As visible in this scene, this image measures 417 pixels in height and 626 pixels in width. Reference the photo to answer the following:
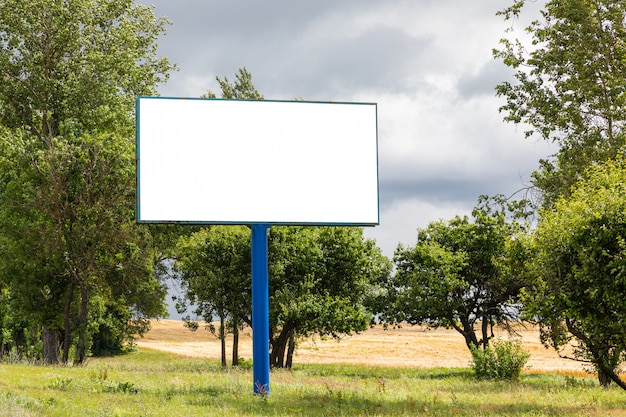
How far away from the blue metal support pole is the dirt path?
21.7 m

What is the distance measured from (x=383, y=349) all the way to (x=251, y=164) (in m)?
51.2

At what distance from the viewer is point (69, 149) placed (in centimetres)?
3469

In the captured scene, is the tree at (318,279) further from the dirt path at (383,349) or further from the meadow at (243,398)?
the meadow at (243,398)

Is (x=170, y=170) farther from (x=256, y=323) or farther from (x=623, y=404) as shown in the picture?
(x=623, y=404)

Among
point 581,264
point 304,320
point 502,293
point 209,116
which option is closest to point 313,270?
point 304,320

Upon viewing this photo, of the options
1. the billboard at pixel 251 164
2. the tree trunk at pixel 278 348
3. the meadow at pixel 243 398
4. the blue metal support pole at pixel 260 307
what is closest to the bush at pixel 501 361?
the meadow at pixel 243 398

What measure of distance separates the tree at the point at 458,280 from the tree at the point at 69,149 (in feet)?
46.2

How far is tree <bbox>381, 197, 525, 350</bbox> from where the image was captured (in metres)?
39.7

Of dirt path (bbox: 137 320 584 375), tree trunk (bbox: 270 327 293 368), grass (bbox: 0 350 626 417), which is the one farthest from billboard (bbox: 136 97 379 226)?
dirt path (bbox: 137 320 584 375)

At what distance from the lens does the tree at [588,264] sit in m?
18.2

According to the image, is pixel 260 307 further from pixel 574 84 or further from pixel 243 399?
pixel 574 84

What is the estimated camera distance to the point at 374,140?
74.4 feet

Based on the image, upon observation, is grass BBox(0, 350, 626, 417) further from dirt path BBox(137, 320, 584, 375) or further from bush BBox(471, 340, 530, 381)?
dirt path BBox(137, 320, 584, 375)

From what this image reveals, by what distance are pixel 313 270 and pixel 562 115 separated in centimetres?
1391
